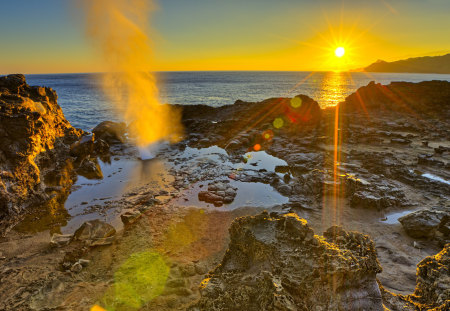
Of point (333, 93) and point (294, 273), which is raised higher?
point (333, 93)

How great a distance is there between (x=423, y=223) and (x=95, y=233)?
1349 cm

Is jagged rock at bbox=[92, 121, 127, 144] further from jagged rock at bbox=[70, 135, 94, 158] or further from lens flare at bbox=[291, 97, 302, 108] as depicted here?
lens flare at bbox=[291, 97, 302, 108]

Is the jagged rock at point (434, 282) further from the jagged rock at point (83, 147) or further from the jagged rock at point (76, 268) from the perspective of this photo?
the jagged rock at point (83, 147)

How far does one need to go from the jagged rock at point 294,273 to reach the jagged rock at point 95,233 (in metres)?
6.34

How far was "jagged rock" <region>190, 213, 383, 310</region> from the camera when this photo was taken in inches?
157

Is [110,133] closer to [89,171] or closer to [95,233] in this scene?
[89,171]

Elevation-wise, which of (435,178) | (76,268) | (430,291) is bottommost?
(76,268)

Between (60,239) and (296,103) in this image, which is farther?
(296,103)

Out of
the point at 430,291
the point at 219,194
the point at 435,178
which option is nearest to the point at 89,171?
the point at 219,194

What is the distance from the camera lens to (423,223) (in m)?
9.34

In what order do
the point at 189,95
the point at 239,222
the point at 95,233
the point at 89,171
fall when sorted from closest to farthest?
the point at 239,222, the point at 95,233, the point at 89,171, the point at 189,95

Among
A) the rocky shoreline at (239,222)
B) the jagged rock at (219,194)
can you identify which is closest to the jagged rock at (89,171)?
the rocky shoreline at (239,222)

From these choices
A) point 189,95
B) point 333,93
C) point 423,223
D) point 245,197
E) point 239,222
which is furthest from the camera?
point 333,93

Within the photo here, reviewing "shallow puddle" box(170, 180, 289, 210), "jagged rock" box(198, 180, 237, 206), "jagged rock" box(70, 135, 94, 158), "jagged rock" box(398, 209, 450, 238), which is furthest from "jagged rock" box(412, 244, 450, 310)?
"jagged rock" box(70, 135, 94, 158)
